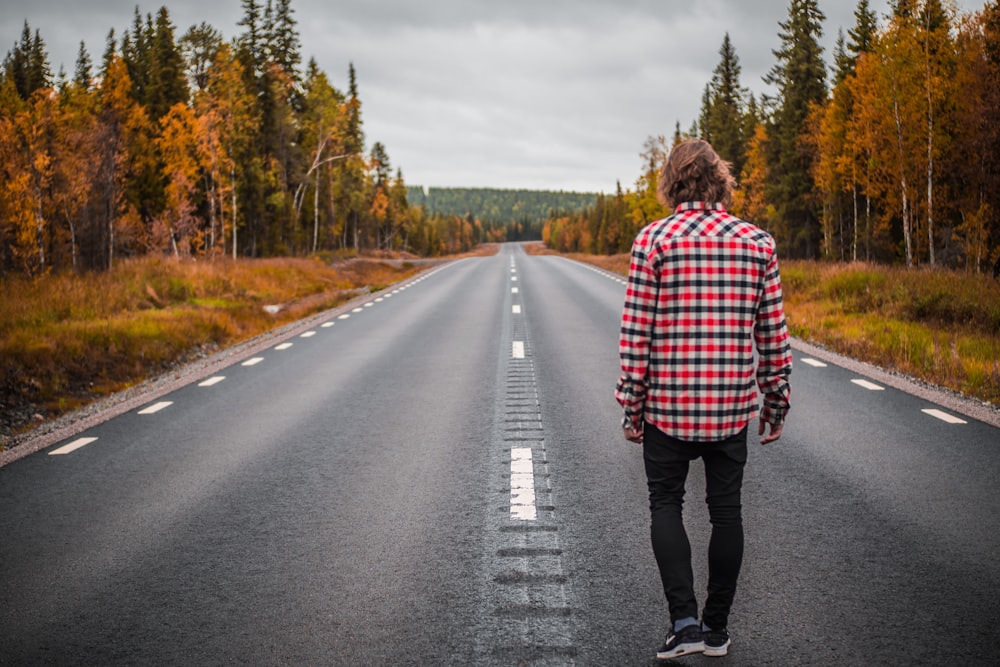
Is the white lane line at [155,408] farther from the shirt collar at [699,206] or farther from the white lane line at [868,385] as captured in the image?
the white lane line at [868,385]

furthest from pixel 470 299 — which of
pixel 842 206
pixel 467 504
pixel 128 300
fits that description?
pixel 842 206

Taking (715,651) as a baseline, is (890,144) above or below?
above

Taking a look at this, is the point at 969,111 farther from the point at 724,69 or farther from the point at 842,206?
the point at 724,69

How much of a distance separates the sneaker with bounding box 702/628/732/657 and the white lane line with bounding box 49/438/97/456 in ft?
18.2

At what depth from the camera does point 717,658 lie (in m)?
3.00

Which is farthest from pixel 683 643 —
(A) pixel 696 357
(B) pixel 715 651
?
(A) pixel 696 357

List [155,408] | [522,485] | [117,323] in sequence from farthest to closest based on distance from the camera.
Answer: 1. [117,323]
2. [155,408]
3. [522,485]

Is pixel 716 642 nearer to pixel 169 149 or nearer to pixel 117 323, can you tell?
pixel 117 323

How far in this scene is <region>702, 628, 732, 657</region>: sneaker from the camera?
9.77 feet

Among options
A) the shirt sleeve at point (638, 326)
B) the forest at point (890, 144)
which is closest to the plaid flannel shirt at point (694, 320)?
the shirt sleeve at point (638, 326)

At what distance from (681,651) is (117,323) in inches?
494

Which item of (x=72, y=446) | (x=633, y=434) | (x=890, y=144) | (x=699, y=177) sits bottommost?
(x=72, y=446)

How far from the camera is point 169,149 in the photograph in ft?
144

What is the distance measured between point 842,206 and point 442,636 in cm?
5160
